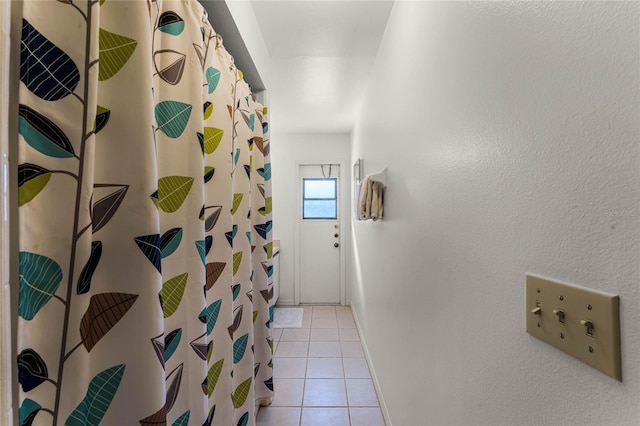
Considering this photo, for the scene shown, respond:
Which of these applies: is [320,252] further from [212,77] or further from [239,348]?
[212,77]

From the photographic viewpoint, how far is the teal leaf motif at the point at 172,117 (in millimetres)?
824

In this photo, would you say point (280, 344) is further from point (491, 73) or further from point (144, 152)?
point (491, 73)

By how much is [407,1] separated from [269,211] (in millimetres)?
1336

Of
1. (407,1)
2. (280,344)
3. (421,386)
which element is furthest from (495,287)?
(280,344)

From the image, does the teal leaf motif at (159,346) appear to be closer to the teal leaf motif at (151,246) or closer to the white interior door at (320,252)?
the teal leaf motif at (151,246)

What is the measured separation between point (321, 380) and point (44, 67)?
2355mm

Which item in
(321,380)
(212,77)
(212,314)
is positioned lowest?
(321,380)

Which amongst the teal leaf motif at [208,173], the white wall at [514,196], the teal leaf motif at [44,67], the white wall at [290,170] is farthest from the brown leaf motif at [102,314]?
the white wall at [290,170]

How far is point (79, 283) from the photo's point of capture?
0.57 meters

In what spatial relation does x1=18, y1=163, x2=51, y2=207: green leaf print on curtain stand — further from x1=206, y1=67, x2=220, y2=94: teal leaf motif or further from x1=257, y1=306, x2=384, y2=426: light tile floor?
x1=257, y1=306, x2=384, y2=426: light tile floor

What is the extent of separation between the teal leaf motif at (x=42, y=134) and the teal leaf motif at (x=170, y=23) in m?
0.48

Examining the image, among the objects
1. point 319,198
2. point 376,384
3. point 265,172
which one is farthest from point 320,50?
point 376,384

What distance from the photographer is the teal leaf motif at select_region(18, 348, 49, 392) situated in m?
0.50

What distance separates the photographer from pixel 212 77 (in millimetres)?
1094
